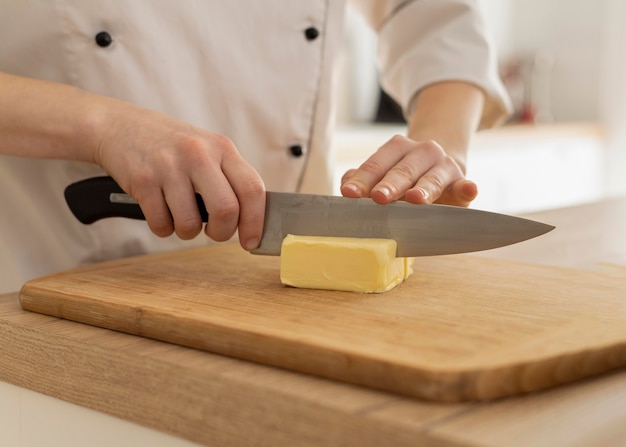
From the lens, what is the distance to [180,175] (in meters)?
0.83

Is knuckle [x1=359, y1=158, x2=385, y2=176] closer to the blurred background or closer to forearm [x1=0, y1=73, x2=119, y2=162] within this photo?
forearm [x1=0, y1=73, x2=119, y2=162]

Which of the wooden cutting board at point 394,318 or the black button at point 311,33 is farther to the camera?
the black button at point 311,33

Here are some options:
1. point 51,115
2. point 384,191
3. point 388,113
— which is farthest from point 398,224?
point 388,113

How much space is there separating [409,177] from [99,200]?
0.35 metres

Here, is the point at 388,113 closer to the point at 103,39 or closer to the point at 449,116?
the point at 449,116

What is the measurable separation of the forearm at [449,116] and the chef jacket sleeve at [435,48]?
15 mm

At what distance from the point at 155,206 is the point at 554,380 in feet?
1.48

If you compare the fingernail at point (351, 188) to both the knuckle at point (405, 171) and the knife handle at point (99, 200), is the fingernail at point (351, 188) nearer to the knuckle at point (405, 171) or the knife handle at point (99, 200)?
the knuckle at point (405, 171)

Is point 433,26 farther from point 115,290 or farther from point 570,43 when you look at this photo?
point 570,43

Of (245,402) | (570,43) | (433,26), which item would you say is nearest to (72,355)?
(245,402)

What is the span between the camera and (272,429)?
0.57 metres

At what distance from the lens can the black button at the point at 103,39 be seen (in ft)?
3.29

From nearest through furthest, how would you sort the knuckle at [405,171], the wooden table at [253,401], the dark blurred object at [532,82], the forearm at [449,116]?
the wooden table at [253,401] < the knuckle at [405,171] < the forearm at [449,116] < the dark blurred object at [532,82]

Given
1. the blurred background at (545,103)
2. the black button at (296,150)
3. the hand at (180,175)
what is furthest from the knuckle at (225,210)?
the blurred background at (545,103)
